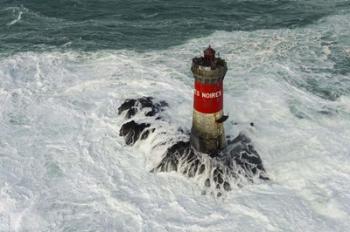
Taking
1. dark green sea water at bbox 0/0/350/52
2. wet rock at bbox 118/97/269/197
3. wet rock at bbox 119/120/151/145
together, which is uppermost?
dark green sea water at bbox 0/0/350/52

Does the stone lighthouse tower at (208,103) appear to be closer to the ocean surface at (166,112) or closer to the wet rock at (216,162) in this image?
the wet rock at (216,162)

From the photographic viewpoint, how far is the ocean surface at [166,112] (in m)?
12.2

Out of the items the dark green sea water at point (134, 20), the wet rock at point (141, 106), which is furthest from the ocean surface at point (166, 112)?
the wet rock at point (141, 106)

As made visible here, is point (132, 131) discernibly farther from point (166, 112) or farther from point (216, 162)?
point (216, 162)

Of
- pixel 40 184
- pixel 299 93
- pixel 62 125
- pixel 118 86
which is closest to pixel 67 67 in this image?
pixel 118 86

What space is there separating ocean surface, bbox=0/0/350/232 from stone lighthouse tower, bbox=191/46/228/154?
1035 millimetres

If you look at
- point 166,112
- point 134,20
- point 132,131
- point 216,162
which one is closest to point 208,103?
point 216,162

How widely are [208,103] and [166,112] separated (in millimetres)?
3383

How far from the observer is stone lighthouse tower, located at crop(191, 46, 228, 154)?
1219 centimetres

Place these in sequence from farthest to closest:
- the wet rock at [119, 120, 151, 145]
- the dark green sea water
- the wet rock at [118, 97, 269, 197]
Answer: the dark green sea water → the wet rock at [119, 120, 151, 145] → the wet rock at [118, 97, 269, 197]

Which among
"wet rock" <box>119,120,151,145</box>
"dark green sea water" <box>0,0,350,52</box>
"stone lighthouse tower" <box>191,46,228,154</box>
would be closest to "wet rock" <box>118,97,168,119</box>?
"wet rock" <box>119,120,151,145</box>

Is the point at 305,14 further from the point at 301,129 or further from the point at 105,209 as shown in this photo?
the point at 105,209

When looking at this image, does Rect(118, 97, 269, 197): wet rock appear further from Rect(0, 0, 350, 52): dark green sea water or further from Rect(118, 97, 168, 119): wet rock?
Rect(0, 0, 350, 52): dark green sea water

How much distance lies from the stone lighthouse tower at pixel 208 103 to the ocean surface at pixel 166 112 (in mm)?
1035
